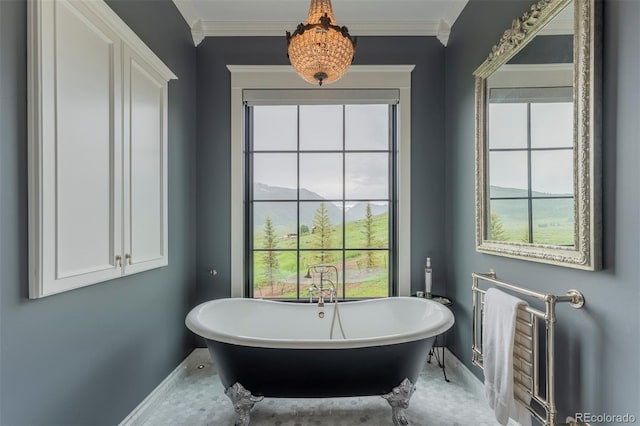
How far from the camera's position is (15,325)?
3.51 ft

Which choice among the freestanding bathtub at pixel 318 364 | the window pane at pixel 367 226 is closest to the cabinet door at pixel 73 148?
the freestanding bathtub at pixel 318 364

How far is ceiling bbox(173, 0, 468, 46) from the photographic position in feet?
7.54

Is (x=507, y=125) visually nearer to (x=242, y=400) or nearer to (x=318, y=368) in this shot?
(x=318, y=368)

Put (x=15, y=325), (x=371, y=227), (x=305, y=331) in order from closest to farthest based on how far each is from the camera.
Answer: (x=15, y=325)
(x=305, y=331)
(x=371, y=227)

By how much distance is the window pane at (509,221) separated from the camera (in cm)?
157

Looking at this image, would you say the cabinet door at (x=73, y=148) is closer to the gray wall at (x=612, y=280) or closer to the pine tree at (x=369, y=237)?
the pine tree at (x=369, y=237)

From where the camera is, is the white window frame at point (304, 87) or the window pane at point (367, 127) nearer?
the white window frame at point (304, 87)

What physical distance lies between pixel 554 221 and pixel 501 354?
69 cm

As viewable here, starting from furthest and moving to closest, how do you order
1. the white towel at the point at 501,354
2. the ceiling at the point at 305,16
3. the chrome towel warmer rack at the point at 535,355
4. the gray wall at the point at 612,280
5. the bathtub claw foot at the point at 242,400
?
the ceiling at the point at 305,16 < the bathtub claw foot at the point at 242,400 < the white towel at the point at 501,354 < the chrome towel warmer rack at the point at 535,355 < the gray wall at the point at 612,280

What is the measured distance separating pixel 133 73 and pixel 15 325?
1.29 metres

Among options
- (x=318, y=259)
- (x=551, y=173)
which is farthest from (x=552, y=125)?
(x=318, y=259)

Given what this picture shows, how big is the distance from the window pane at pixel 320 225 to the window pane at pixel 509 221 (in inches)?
45.8

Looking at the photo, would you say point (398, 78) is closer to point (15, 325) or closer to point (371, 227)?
point (371, 227)

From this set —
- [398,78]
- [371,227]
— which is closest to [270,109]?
[398,78]
